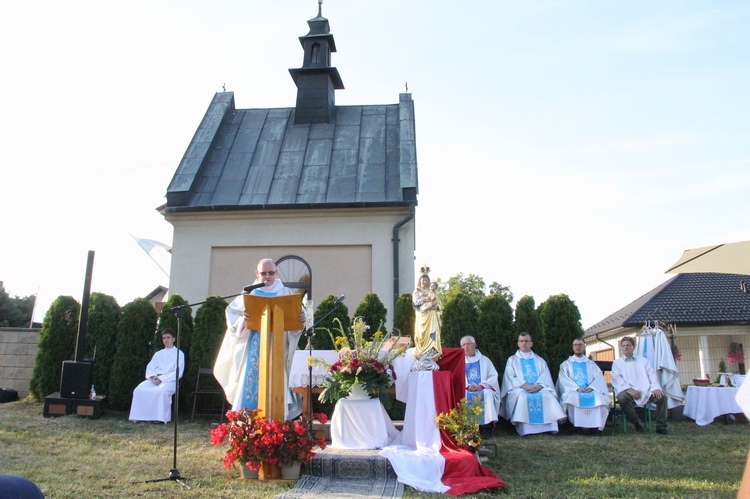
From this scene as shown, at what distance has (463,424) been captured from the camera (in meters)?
7.20

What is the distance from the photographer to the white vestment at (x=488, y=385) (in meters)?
9.91

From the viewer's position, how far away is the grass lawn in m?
5.96

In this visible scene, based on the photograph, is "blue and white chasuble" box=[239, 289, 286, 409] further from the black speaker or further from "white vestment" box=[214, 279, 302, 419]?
the black speaker

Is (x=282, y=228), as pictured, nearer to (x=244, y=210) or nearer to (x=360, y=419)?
(x=244, y=210)

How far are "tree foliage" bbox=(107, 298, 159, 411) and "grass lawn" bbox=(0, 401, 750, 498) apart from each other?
121 centimetres

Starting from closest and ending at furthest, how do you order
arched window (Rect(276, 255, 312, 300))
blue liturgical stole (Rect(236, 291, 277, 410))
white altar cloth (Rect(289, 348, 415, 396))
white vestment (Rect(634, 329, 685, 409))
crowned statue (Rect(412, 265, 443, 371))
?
blue liturgical stole (Rect(236, 291, 277, 410)) < crowned statue (Rect(412, 265, 443, 371)) < white altar cloth (Rect(289, 348, 415, 396)) < white vestment (Rect(634, 329, 685, 409)) < arched window (Rect(276, 255, 312, 300))

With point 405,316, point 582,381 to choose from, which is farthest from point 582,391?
point 405,316

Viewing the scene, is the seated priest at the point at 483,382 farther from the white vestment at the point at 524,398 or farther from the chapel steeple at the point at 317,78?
the chapel steeple at the point at 317,78

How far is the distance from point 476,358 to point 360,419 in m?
3.50

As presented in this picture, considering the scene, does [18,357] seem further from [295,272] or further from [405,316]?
[405,316]

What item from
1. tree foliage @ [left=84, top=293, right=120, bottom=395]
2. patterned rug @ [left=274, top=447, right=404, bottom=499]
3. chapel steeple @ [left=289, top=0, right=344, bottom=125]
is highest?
chapel steeple @ [left=289, top=0, right=344, bottom=125]

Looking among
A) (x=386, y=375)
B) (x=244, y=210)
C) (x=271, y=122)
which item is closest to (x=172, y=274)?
(x=244, y=210)

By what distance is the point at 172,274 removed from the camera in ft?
52.3

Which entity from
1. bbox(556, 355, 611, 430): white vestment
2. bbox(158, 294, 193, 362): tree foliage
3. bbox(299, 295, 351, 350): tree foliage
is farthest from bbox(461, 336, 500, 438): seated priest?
bbox(158, 294, 193, 362): tree foliage
